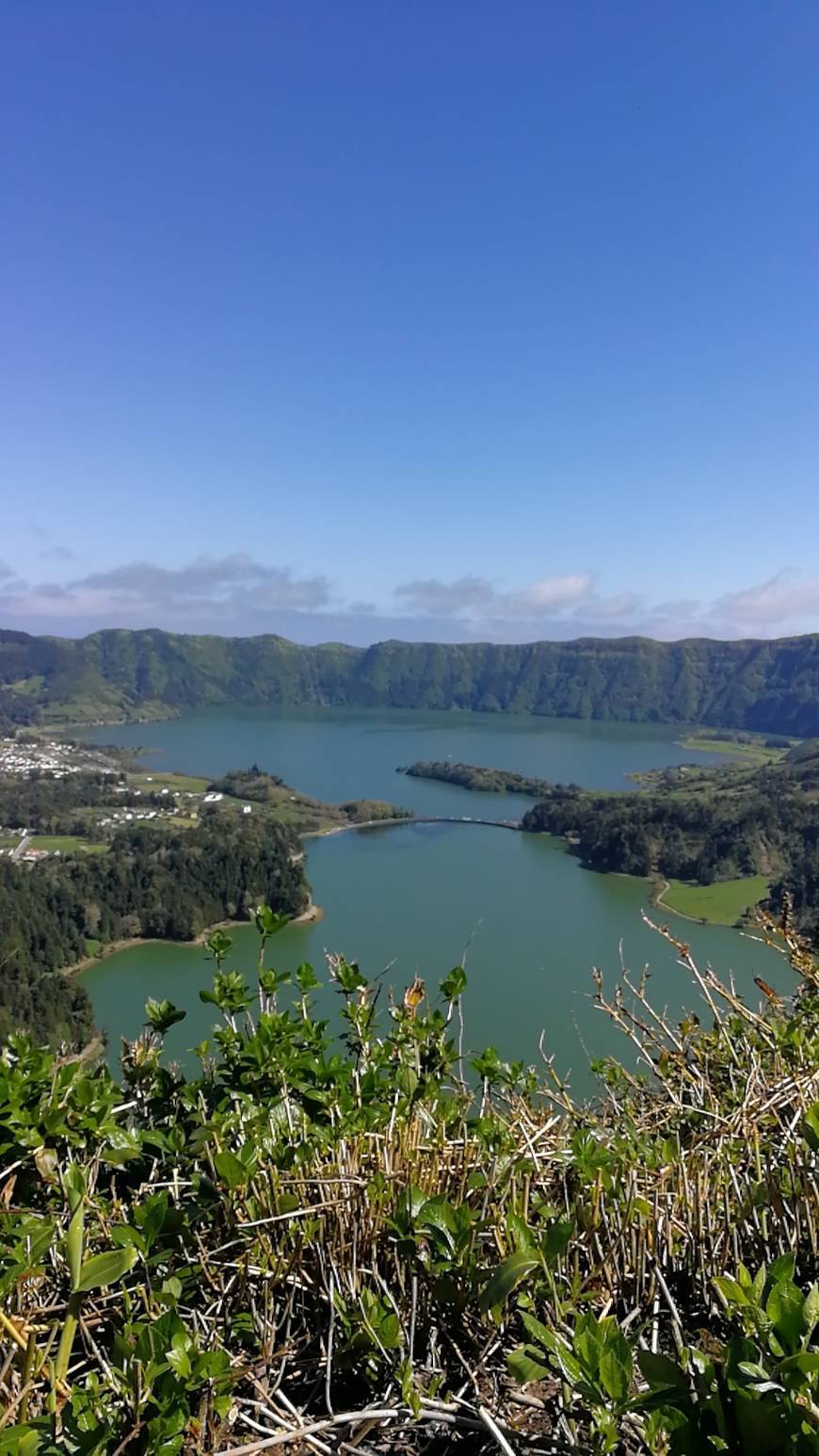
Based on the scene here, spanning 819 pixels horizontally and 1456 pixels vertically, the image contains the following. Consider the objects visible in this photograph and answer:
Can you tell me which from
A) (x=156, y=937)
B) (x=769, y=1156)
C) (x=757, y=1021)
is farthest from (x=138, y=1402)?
(x=156, y=937)

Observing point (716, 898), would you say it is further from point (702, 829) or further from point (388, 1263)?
point (388, 1263)

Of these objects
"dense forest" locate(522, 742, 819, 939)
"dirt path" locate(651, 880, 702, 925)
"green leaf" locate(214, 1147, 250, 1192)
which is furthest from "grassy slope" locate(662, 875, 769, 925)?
"green leaf" locate(214, 1147, 250, 1192)

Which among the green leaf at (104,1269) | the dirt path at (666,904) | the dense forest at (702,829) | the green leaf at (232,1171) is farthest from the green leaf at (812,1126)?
the dense forest at (702,829)

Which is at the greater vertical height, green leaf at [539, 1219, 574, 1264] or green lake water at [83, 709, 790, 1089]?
green leaf at [539, 1219, 574, 1264]

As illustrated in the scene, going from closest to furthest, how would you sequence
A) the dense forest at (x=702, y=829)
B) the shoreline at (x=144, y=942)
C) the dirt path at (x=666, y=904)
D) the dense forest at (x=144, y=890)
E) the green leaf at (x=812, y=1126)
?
the green leaf at (x=812, y=1126) < the dense forest at (x=144, y=890) < the shoreline at (x=144, y=942) < the dirt path at (x=666, y=904) < the dense forest at (x=702, y=829)

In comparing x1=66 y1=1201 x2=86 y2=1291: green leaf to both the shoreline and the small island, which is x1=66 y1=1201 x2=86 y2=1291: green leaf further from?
the small island

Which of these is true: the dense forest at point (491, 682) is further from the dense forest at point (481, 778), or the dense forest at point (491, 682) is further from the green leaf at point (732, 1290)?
the green leaf at point (732, 1290)

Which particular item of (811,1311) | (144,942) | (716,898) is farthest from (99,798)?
(811,1311)
